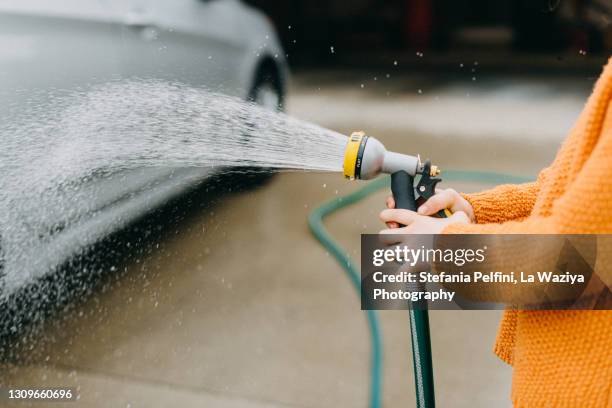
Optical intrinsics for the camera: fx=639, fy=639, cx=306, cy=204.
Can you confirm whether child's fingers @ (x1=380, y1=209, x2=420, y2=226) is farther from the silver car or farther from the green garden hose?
the silver car

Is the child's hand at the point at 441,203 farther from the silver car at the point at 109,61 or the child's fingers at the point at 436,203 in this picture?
the silver car at the point at 109,61

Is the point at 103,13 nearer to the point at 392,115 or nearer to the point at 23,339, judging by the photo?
the point at 23,339

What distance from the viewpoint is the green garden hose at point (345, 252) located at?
1.92 metres

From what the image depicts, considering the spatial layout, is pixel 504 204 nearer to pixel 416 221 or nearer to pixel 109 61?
pixel 416 221

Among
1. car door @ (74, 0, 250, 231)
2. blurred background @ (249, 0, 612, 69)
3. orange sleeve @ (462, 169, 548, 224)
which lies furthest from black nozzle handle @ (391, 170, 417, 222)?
blurred background @ (249, 0, 612, 69)

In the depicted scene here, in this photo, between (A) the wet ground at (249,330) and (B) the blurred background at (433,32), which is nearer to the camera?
(A) the wet ground at (249,330)

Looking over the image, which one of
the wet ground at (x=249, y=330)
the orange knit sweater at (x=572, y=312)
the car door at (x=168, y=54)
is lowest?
the wet ground at (x=249, y=330)

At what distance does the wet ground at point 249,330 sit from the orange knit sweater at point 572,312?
977 mm

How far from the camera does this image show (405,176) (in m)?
0.94

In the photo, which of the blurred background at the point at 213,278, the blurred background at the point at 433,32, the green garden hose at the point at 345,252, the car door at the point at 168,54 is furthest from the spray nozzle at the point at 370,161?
the blurred background at the point at 433,32

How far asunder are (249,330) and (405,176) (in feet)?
4.47

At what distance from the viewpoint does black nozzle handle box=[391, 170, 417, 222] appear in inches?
36.9

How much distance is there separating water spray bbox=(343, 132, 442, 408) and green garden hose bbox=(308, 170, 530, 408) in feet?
3.00

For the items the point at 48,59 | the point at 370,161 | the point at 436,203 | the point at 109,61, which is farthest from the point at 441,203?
the point at 109,61
